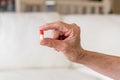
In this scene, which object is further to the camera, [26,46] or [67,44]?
[26,46]

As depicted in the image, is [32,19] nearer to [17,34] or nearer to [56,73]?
[17,34]

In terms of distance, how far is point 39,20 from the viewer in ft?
6.48

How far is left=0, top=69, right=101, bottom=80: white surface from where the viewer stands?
1665 millimetres

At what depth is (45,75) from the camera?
5.68 feet

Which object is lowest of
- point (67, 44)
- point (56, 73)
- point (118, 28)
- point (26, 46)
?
point (56, 73)

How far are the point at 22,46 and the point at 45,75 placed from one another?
12.2 inches

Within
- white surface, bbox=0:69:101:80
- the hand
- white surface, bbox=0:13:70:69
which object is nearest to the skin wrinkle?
the hand

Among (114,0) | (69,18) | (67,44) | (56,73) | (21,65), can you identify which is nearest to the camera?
(67,44)

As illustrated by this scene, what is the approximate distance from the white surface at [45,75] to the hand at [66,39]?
689mm

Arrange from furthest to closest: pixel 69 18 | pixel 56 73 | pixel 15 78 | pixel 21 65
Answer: pixel 69 18 → pixel 21 65 → pixel 56 73 → pixel 15 78

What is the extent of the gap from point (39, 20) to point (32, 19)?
0.17ft

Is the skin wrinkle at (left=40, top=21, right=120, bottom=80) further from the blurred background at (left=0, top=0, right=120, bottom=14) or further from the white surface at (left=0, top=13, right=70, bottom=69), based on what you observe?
the blurred background at (left=0, top=0, right=120, bottom=14)

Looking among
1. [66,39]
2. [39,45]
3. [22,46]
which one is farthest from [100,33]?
[66,39]

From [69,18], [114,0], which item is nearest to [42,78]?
[69,18]
